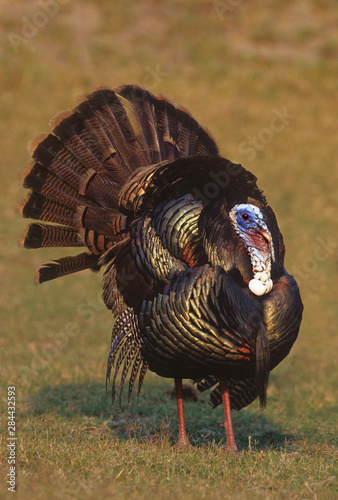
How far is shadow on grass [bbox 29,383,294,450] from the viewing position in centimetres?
628

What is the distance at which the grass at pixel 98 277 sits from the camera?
16.6 ft

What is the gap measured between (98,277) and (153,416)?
22.2 ft

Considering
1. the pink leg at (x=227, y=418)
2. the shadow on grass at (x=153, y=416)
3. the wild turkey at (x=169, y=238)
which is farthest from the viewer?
the shadow on grass at (x=153, y=416)

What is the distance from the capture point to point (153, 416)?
687 cm

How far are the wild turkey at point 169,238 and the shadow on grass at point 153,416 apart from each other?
1.56 feet

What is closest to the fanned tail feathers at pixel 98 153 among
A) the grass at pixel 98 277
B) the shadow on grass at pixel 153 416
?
the grass at pixel 98 277

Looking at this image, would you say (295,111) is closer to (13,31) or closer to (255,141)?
(255,141)

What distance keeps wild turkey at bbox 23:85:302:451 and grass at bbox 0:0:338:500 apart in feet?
1.77

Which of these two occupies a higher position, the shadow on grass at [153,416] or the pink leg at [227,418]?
the pink leg at [227,418]

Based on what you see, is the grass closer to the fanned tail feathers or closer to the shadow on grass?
the shadow on grass

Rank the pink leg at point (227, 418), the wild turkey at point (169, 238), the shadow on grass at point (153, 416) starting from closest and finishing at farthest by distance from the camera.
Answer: the wild turkey at point (169, 238)
the pink leg at point (227, 418)
the shadow on grass at point (153, 416)

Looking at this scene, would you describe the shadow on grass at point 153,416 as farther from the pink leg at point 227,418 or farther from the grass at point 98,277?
the pink leg at point 227,418

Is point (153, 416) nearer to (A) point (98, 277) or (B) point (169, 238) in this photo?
(B) point (169, 238)

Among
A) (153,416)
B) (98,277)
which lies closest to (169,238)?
(153,416)
